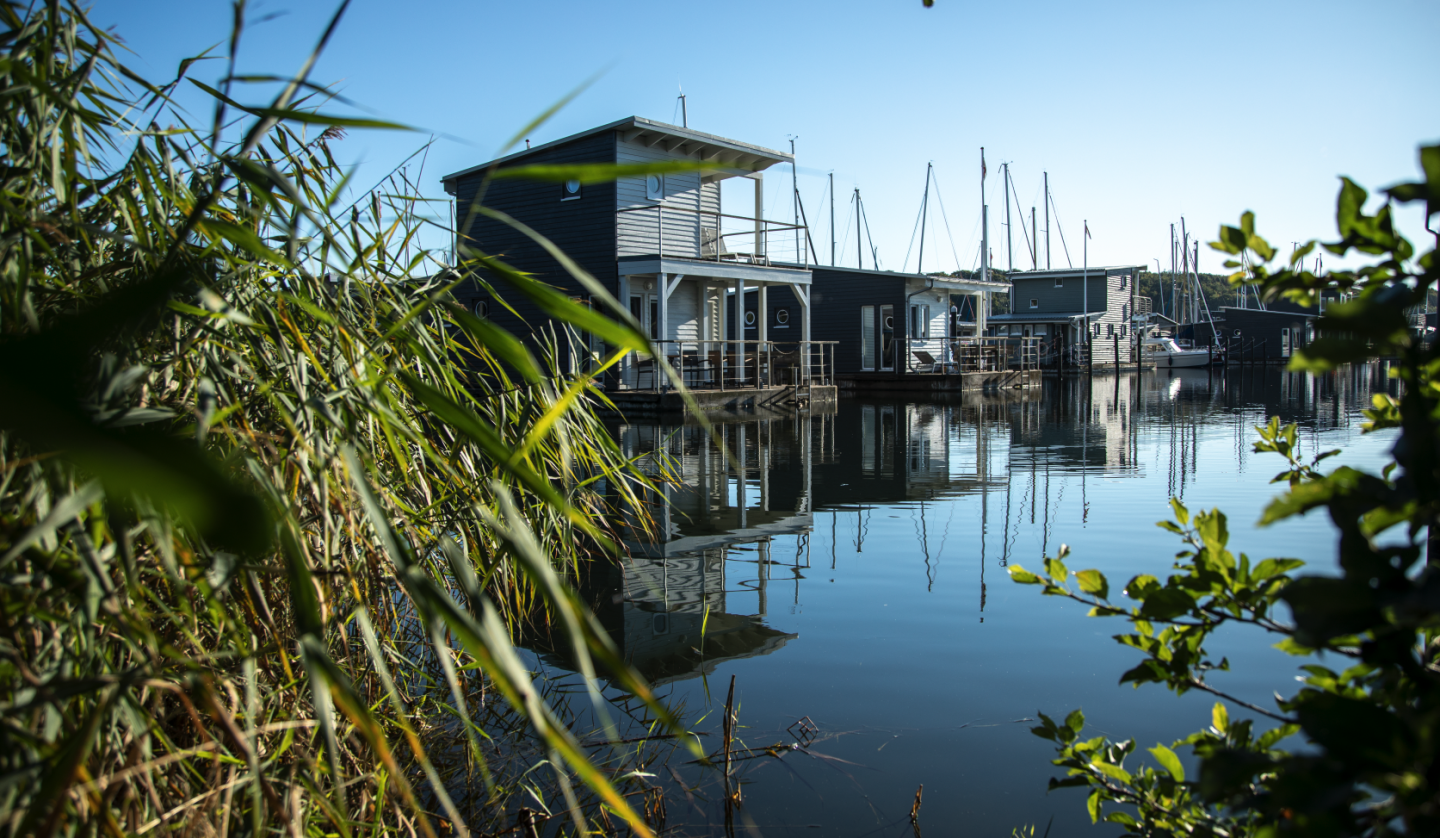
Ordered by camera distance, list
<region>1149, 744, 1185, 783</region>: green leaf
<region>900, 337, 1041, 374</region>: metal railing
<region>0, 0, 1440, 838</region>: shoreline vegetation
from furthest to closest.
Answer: <region>900, 337, 1041, 374</region>: metal railing → <region>1149, 744, 1185, 783</region>: green leaf → <region>0, 0, 1440, 838</region>: shoreline vegetation

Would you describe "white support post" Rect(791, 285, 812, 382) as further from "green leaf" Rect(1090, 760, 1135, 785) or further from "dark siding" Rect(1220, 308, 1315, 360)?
"dark siding" Rect(1220, 308, 1315, 360)

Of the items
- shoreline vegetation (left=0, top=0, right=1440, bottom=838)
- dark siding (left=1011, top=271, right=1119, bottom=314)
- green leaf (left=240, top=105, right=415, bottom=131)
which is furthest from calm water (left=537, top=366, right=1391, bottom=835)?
dark siding (left=1011, top=271, right=1119, bottom=314)

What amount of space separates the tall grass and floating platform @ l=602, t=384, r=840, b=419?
12.7 meters

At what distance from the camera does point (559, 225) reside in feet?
64.9

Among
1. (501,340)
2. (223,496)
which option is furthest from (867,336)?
(223,496)

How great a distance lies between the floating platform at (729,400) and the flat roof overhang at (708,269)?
2.47 m

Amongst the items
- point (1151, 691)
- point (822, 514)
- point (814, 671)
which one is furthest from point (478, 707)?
point (822, 514)

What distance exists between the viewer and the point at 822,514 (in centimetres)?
742

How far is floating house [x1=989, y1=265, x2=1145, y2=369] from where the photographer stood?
4088 centimetres

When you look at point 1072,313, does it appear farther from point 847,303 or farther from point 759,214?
point 759,214

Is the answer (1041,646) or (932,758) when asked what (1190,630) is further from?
(1041,646)

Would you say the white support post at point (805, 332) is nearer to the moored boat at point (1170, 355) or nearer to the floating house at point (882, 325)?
the floating house at point (882, 325)

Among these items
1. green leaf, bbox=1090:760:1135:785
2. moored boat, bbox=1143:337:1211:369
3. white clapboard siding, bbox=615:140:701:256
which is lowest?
green leaf, bbox=1090:760:1135:785

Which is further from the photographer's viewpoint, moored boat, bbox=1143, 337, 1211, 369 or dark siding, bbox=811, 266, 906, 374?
moored boat, bbox=1143, 337, 1211, 369
